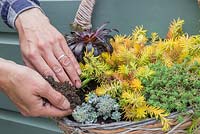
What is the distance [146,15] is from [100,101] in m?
0.70

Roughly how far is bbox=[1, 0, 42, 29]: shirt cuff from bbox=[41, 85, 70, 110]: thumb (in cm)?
43

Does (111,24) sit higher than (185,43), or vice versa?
(185,43)

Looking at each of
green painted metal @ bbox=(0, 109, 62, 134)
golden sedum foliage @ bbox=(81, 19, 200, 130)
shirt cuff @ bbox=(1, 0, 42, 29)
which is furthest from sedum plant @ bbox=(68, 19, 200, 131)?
green painted metal @ bbox=(0, 109, 62, 134)

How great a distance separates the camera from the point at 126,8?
5.73ft

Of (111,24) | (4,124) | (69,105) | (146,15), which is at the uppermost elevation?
(146,15)

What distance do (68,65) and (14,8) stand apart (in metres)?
0.36

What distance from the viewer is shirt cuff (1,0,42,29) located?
1437 mm

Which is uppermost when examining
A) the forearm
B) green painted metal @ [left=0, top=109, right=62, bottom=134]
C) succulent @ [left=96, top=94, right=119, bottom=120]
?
succulent @ [left=96, top=94, right=119, bottom=120]

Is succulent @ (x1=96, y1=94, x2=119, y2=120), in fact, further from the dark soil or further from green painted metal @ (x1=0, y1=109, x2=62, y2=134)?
green painted metal @ (x1=0, y1=109, x2=62, y2=134)

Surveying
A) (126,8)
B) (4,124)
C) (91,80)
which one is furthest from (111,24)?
(4,124)

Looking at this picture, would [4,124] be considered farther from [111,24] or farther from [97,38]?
[97,38]

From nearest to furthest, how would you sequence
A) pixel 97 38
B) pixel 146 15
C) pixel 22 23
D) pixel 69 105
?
pixel 69 105 < pixel 97 38 < pixel 22 23 < pixel 146 15

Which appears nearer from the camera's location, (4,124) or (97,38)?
(97,38)

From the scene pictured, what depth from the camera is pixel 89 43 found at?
1269 mm
